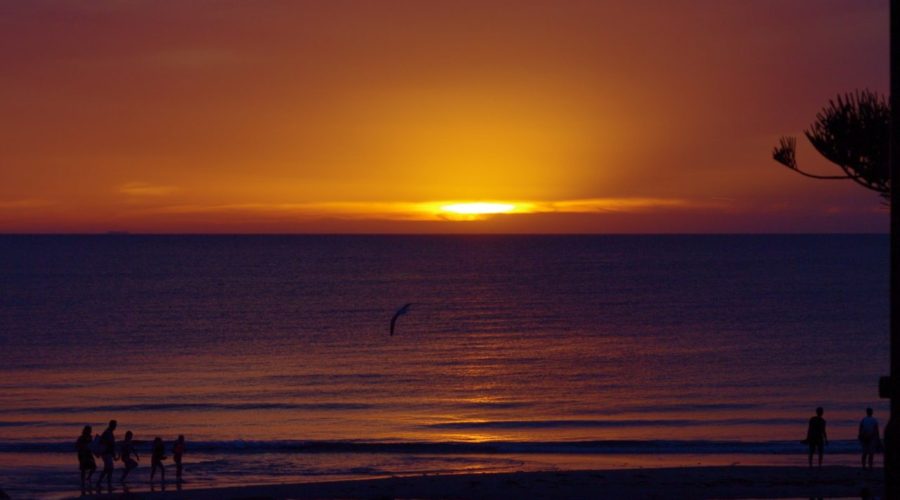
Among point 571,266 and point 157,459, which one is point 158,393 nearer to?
point 157,459

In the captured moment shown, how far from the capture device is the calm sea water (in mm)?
29641

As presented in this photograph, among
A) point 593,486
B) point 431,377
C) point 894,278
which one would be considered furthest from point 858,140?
point 431,377

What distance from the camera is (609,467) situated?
26844 millimetres

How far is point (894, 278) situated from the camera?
5.06 m

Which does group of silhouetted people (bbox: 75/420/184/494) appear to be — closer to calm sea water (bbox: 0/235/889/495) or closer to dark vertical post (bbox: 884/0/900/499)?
calm sea water (bbox: 0/235/889/495)

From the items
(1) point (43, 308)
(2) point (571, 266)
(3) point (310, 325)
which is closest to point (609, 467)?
(3) point (310, 325)

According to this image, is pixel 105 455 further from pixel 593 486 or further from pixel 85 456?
pixel 593 486

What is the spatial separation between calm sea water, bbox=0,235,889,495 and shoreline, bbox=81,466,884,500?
252cm

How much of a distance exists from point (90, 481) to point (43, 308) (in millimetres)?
80466

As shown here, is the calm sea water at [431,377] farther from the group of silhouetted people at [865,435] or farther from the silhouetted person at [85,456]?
the group of silhouetted people at [865,435]

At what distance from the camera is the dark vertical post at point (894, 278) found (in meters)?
5.00

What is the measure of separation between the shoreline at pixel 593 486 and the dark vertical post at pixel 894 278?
16.5 meters

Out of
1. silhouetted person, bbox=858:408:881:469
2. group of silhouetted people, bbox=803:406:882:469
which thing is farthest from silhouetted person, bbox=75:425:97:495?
silhouetted person, bbox=858:408:881:469

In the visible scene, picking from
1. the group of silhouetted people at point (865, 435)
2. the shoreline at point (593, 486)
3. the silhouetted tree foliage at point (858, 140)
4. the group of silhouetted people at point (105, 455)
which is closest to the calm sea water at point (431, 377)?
the group of silhouetted people at point (105, 455)
